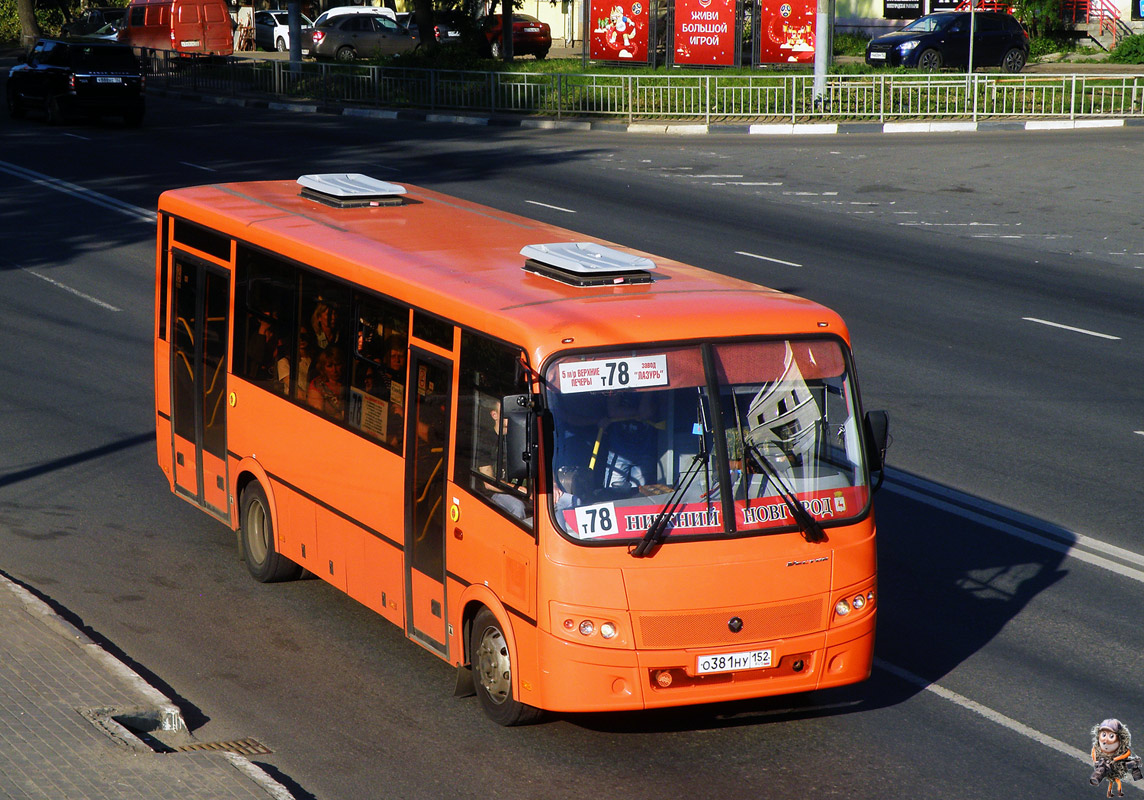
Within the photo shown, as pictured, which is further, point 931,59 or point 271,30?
point 271,30

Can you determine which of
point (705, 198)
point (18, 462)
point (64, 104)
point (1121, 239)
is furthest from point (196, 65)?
point (18, 462)

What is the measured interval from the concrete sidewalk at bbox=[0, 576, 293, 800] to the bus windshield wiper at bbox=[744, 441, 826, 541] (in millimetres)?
2631

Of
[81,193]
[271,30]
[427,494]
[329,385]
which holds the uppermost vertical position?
[271,30]

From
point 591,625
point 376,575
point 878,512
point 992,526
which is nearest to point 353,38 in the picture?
point 878,512

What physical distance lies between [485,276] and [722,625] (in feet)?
7.58

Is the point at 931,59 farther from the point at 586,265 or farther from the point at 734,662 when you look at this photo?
the point at 734,662

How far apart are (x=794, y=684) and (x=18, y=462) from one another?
7679 mm

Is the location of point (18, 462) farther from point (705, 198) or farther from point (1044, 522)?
point (705, 198)

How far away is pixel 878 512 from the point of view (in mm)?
10695

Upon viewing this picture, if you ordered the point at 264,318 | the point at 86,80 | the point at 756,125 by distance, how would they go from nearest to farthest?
the point at 264,318
the point at 86,80
the point at 756,125

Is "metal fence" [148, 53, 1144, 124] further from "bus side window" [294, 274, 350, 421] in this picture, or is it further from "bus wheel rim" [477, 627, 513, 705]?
"bus wheel rim" [477, 627, 513, 705]

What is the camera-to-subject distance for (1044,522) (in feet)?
34.1

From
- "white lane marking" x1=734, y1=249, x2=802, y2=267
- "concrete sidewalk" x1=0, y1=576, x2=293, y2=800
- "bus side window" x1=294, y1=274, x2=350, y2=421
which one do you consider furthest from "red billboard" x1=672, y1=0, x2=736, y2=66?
"concrete sidewalk" x1=0, y1=576, x2=293, y2=800

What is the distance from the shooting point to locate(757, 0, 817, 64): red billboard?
3891 centimetres
